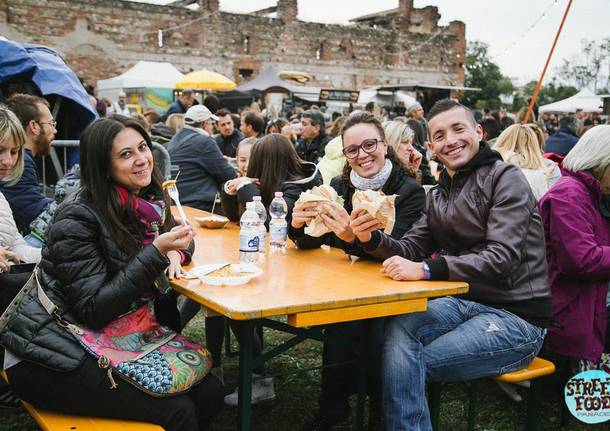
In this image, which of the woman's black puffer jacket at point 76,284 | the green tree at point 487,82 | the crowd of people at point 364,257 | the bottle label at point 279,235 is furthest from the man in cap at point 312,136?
the green tree at point 487,82

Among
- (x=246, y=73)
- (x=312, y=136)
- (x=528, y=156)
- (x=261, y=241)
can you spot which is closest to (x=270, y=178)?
(x=261, y=241)

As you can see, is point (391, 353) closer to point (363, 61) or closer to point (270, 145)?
point (270, 145)

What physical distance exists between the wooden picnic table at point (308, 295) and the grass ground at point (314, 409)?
86cm

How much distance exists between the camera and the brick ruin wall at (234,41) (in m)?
19.9

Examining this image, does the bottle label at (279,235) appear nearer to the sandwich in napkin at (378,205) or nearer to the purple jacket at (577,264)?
the sandwich in napkin at (378,205)

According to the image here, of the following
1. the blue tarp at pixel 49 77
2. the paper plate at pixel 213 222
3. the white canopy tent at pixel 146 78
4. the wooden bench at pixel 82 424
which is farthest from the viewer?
the white canopy tent at pixel 146 78

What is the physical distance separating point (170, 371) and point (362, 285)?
76cm

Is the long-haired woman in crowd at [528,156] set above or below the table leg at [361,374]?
above

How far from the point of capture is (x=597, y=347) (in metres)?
2.82

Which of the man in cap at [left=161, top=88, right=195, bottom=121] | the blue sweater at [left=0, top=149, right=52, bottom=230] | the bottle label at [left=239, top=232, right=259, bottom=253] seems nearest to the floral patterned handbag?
the bottle label at [left=239, top=232, right=259, bottom=253]

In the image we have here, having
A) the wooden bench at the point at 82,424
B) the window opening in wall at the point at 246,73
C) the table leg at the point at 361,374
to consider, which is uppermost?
the window opening in wall at the point at 246,73

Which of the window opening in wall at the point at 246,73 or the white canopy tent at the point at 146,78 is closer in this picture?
the white canopy tent at the point at 146,78

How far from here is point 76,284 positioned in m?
2.06

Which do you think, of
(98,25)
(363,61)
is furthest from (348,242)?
(363,61)
